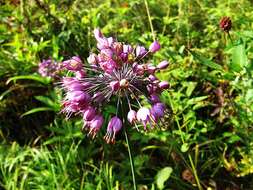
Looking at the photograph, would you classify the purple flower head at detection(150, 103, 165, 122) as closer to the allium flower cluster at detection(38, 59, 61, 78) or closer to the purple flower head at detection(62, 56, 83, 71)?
the purple flower head at detection(62, 56, 83, 71)

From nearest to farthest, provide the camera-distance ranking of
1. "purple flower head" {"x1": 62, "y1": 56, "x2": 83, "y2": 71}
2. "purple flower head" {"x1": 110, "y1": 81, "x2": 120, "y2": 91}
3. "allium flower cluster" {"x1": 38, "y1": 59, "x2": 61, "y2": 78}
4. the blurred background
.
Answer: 1. "purple flower head" {"x1": 110, "y1": 81, "x2": 120, "y2": 91}
2. "purple flower head" {"x1": 62, "y1": 56, "x2": 83, "y2": 71}
3. the blurred background
4. "allium flower cluster" {"x1": 38, "y1": 59, "x2": 61, "y2": 78}

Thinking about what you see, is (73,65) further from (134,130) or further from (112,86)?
(134,130)

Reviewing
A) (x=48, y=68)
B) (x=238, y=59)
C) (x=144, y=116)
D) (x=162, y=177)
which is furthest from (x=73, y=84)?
(x=48, y=68)

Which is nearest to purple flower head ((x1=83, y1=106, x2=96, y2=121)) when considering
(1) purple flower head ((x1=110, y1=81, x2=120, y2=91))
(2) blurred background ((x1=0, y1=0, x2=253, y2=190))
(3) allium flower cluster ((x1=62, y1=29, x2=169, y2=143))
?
(3) allium flower cluster ((x1=62, y1=29, x2=169, y2=143))

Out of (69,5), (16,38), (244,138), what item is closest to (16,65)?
(16,38)

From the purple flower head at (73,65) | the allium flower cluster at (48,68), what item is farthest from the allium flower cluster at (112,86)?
the allium flower cluster at (48,68)
